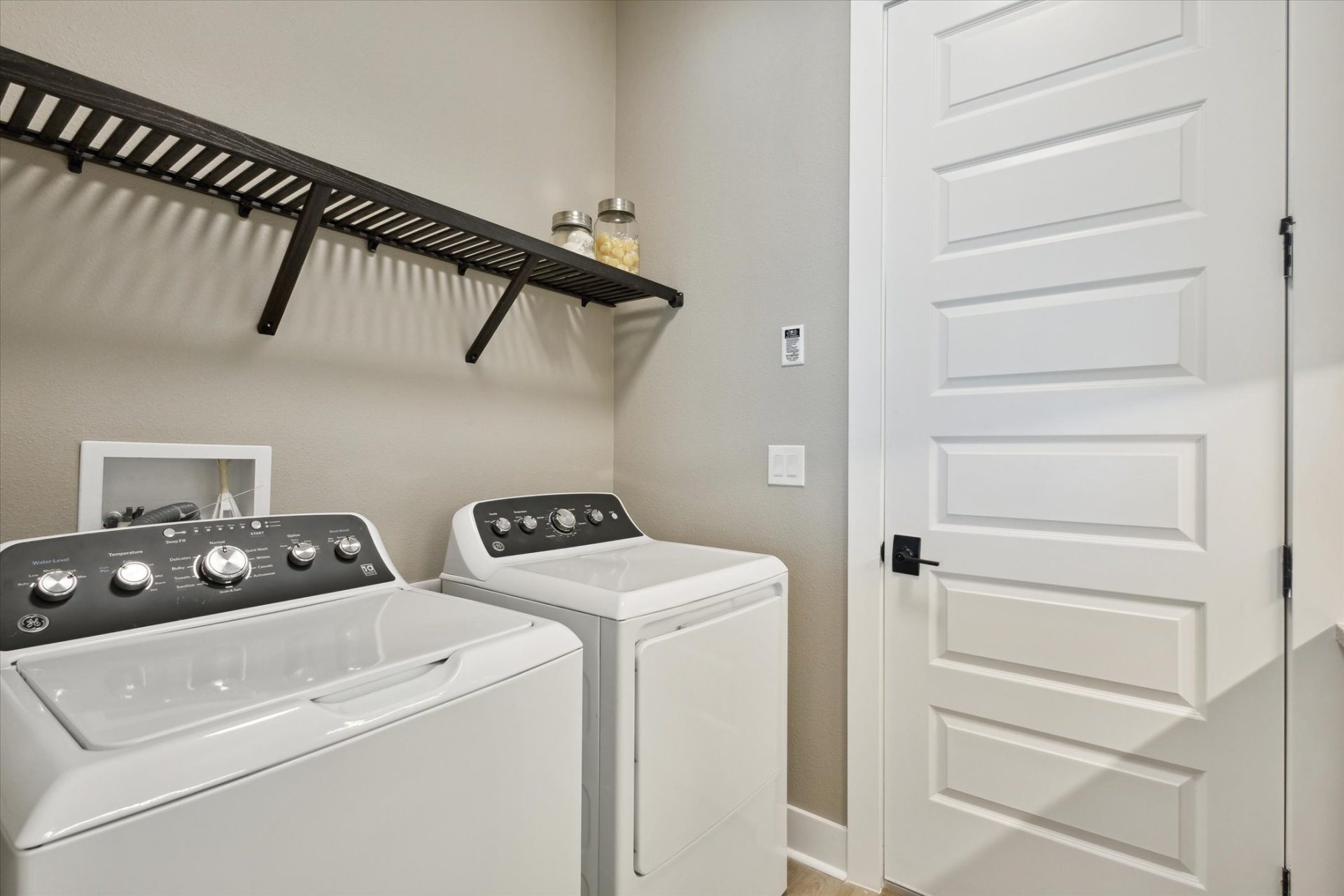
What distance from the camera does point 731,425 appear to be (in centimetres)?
199

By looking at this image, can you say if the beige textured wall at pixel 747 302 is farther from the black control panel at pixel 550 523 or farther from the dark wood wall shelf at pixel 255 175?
the dark wood wall shelf at pixel 255 175

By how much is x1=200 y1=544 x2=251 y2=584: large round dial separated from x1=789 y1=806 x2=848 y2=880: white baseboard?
60.3 inches

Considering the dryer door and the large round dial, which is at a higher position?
the large round dial

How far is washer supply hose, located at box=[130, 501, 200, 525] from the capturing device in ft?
3.90

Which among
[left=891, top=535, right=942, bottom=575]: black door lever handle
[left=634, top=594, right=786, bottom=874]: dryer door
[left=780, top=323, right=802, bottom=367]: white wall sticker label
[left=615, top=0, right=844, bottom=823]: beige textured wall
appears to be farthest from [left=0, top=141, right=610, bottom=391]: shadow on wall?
[left=891, top=535, right=942, bottom=575]: black door lever handle

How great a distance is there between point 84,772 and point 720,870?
1.25 metres

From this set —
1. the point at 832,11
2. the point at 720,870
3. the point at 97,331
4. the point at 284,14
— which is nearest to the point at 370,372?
the point at 97,331

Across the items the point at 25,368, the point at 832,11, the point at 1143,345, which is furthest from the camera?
the point at 832,11

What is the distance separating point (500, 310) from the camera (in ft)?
5.58

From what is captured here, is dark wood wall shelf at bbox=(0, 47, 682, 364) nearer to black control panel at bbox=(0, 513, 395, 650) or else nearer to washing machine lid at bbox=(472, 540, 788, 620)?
black control panel at bbox=(0, 513, 395, 650)

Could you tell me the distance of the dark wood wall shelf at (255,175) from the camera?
0.98 m

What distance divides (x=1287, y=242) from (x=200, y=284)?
7.02ft

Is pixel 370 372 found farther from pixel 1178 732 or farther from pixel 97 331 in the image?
pixel 1178 732

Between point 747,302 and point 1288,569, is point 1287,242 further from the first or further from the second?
point 747,302
